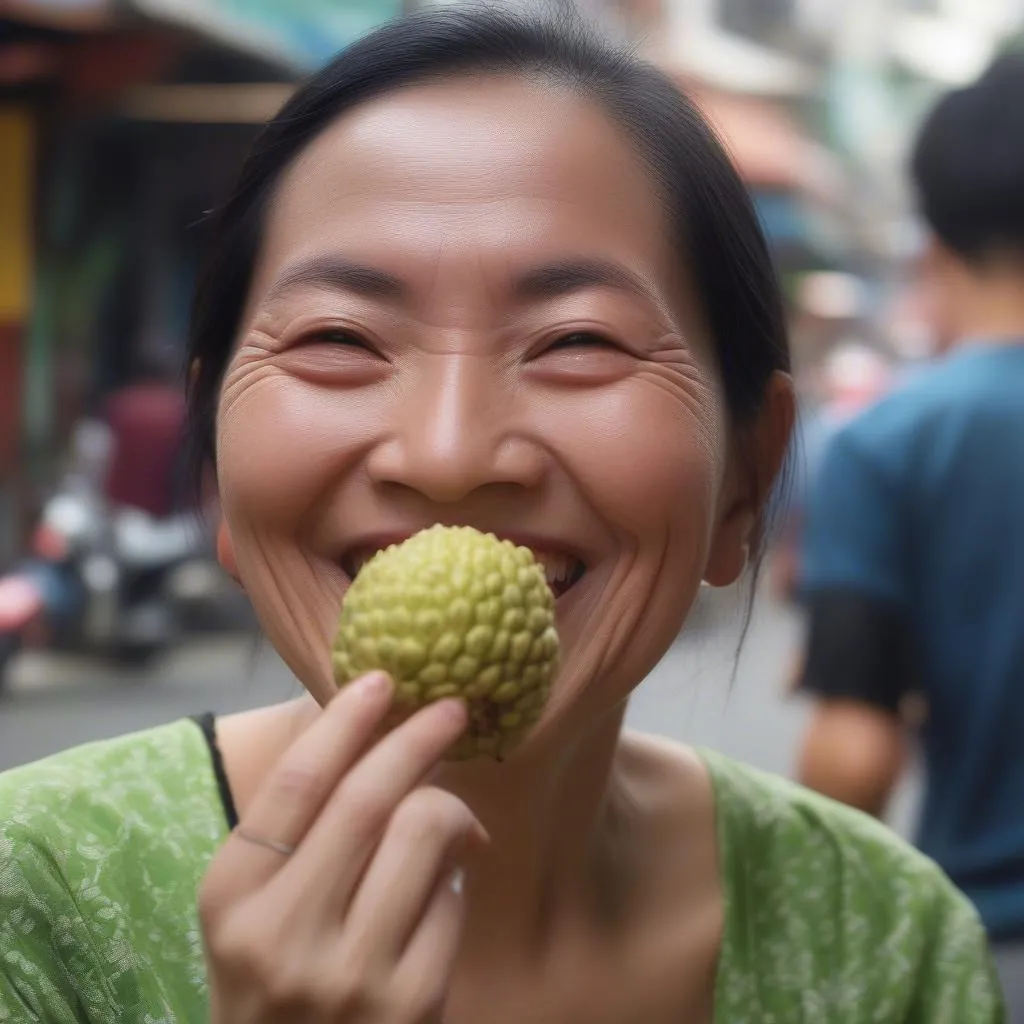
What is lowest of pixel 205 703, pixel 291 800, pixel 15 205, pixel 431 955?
pixel 205 703

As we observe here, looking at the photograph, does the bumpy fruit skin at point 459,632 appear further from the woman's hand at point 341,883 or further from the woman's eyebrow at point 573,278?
the woman's eyebrow at point 573,278

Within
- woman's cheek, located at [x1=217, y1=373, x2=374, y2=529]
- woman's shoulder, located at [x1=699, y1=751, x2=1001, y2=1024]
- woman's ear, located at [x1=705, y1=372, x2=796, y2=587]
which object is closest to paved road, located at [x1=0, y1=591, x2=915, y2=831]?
woman's shoulder, located at [x1=699, y1=751, x2=1001, y2=1024]

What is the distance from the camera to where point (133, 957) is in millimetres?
1836

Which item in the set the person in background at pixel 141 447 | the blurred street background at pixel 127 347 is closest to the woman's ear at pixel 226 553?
the blurred street background at pixel 127 347

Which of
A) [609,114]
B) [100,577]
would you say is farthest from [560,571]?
[100,577]

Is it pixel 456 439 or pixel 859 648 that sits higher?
pixel 456 439

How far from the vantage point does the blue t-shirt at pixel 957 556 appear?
3021 millimetres

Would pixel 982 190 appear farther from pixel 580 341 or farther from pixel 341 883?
pixel 341 883

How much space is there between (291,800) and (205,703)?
7893 millimetres

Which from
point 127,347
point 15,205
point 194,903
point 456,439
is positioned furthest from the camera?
point 127,347

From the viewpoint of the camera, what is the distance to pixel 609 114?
1961 mm

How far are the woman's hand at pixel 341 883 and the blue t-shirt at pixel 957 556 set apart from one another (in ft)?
5.90

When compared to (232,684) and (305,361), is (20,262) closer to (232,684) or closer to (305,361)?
(232,684)

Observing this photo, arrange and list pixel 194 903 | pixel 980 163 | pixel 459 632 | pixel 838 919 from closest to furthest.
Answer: pixel 459 632
pixel 194 903
pixel 838 919
pixel 980 163
